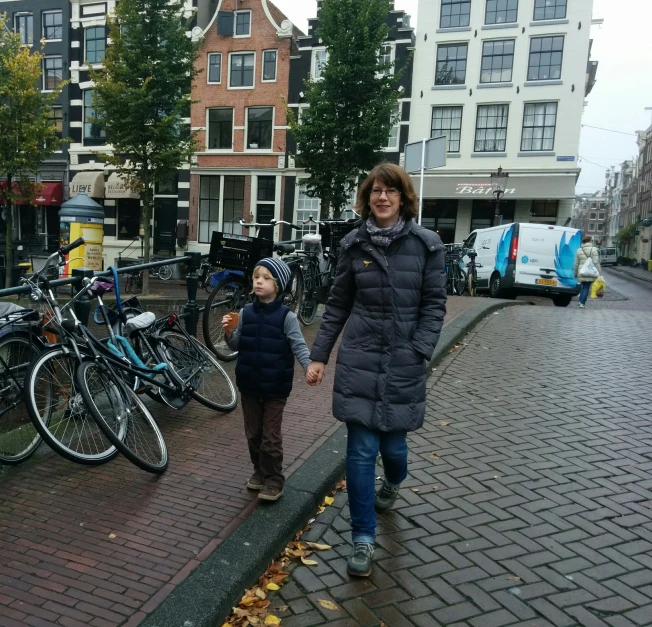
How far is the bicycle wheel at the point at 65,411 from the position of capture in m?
3.29

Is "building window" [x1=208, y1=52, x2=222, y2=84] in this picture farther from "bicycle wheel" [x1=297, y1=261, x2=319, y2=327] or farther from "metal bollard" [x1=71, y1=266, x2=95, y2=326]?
"metal bollard" [x1=71, y1=266, x2=95, y2=326]

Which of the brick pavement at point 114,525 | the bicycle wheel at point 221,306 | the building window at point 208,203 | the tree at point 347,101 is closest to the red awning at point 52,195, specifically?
the building window at point 208,203

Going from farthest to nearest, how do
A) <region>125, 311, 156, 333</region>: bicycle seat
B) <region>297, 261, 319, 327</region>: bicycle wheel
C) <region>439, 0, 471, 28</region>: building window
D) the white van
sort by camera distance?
<region>439, 0, 471, 28</region>: building window < the white van < <region>297, 261, 319, 327</region>: bicycle wheel < <region>125, 311, 156, 333</region>: bicycle seat

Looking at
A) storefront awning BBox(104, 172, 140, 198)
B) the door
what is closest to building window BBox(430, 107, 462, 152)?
the door

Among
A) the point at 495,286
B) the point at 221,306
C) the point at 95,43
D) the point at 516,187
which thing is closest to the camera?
the point at 221,306

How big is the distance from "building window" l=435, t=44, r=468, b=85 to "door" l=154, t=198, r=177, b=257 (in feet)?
42.7

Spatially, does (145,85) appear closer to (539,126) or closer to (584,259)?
(584,259)

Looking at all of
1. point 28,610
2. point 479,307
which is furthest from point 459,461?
point 479,307

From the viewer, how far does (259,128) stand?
26.2 m

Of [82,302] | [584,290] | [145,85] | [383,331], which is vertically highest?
[145,85]

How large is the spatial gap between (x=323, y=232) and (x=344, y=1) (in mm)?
12468

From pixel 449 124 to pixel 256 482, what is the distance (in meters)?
24.1

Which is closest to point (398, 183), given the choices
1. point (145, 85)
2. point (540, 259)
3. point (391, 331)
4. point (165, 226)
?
point (391, 331)

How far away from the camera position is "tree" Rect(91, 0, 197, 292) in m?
16.0
